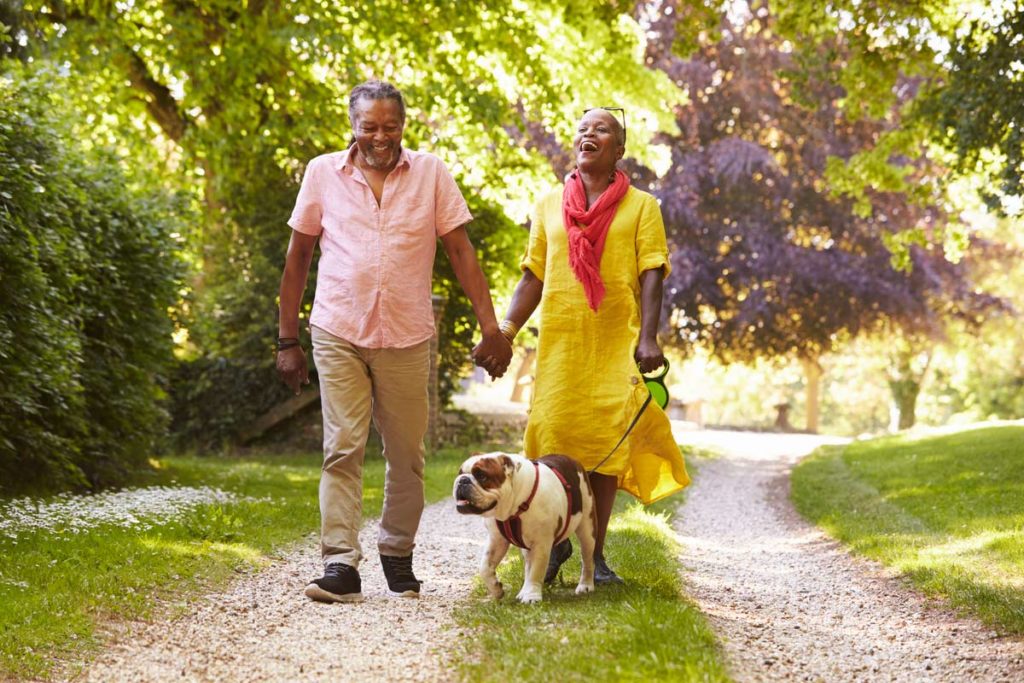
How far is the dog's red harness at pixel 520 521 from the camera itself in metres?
5.23

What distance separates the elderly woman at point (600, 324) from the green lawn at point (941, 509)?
1.90m

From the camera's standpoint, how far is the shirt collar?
5793mm

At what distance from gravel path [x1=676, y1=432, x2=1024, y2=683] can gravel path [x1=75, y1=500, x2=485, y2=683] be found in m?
1.29

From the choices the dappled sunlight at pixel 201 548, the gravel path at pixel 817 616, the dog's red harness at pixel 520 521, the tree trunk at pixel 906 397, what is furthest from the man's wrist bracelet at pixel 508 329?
the tree trunk at pixel 906 397

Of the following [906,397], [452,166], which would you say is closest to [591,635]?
[452,166]

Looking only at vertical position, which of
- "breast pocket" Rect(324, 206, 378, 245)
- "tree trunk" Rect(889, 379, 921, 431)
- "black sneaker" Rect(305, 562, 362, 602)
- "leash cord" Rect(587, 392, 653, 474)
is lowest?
"black sneaker" Rect(305, 562, 362, 602)

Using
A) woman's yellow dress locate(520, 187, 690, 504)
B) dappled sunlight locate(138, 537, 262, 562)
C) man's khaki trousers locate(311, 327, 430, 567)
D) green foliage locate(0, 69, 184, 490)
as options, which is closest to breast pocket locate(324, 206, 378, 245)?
man's khaki trousers locate(311, 327, 430, 567)

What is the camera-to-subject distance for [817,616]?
6.16 metres

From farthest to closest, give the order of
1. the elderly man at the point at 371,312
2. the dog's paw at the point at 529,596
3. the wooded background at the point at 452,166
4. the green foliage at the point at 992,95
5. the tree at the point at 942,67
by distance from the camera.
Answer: the tree at the point at 942,67, the green foliage at the point at 992,95, the wooded background at the point at 452,166, the elderly man at the point at 371,312, the dog's paw at the point at 529,596

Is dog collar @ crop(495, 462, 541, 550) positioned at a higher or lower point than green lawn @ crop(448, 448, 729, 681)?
higher

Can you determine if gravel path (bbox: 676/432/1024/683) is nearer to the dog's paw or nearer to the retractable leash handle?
the dog's paw

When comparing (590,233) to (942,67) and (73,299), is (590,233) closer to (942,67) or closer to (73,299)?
(73,299)

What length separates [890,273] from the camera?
87.7ft

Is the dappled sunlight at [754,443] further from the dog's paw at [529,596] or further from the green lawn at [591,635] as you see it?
the dog's paw at [529,596]
